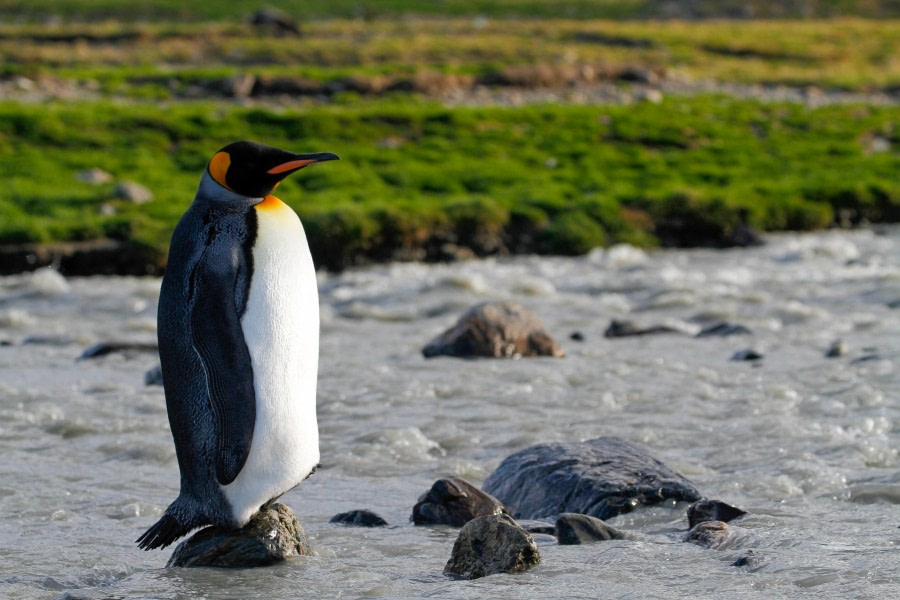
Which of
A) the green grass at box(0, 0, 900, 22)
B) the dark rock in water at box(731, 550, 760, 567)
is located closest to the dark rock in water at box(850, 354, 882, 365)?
the dark rock in water at box(731, 550, 760, 567)

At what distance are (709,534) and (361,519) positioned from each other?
1482 mm

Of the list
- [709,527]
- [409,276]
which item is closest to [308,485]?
[709,527]

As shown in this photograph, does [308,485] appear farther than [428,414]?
No

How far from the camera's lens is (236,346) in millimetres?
4910

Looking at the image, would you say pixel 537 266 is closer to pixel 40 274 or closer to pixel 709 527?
pixel 40 274

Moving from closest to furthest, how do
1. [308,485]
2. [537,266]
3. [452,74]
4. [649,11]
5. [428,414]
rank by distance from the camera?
[308,485]
[428,414]
[537,266]
[452,74]
[649,11]

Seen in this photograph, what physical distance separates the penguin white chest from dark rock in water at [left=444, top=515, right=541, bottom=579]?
0.76 m

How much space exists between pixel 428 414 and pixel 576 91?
20.4 m

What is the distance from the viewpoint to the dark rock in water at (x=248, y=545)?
4914 millimetres

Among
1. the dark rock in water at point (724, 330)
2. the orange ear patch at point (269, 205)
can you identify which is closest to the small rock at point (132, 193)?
the dark rock in water at point (724, 330)

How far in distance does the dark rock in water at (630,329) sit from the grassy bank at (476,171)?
14.4 ft

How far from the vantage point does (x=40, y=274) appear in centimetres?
1290

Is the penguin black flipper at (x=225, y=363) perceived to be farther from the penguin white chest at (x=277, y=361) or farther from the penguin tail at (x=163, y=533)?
the penguin tail at (x=163, y=533)

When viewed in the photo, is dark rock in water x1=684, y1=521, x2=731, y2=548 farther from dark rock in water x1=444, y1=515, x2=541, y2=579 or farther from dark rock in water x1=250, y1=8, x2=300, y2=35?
dark rock in water x1=250, y1=8, x2=300, y2=35
